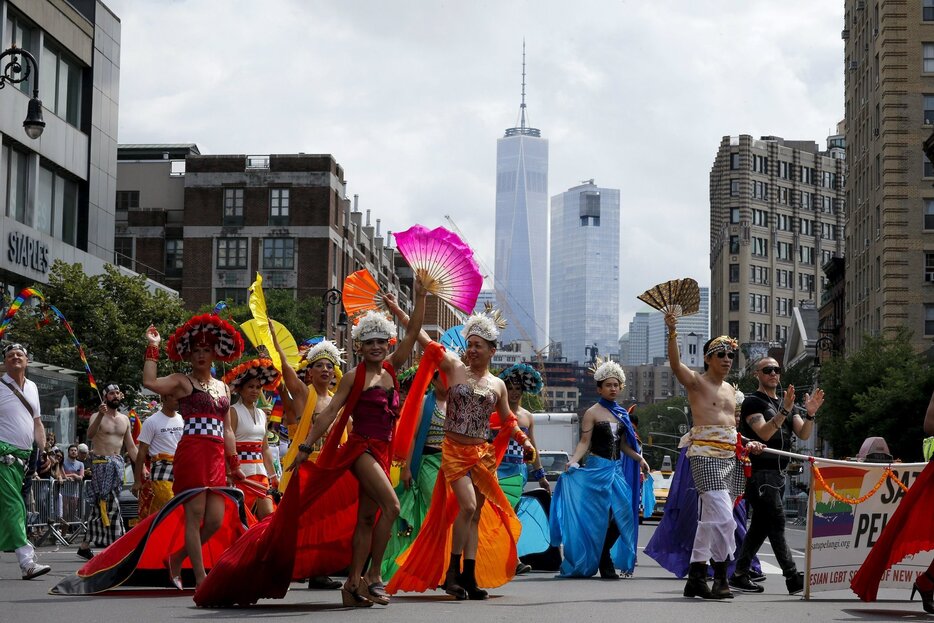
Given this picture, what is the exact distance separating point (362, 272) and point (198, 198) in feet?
268

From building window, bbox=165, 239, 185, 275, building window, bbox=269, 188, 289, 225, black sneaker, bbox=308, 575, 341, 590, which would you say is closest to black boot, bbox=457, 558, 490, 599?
black sneaker, bbox=308, 575, 341, 590

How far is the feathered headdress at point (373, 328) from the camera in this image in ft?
35.1

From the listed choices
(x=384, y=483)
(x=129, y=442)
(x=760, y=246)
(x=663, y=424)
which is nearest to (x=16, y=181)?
(x=129, y=442)

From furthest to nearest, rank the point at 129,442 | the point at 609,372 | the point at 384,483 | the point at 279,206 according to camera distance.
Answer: the point at 279,206, the point at 129,442, the point at 609,372, the point at 384,483

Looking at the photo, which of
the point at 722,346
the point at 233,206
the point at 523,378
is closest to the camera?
the point at 722,346

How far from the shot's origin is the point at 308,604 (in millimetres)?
10586

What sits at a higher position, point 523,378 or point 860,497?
point 523,378

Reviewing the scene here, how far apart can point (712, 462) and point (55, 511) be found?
14.3 m

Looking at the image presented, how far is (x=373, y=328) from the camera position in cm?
1074

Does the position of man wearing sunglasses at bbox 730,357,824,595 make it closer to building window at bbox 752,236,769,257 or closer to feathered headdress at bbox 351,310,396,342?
feathered headdress at bbox 351,310,396,342

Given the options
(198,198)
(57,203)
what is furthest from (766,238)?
(57,203)

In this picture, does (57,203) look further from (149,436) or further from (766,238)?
(766,238)

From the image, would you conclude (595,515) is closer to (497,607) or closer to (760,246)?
(497,607)

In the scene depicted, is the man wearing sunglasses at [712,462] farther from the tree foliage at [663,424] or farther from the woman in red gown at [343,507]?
the tree foliage at [663,424]
